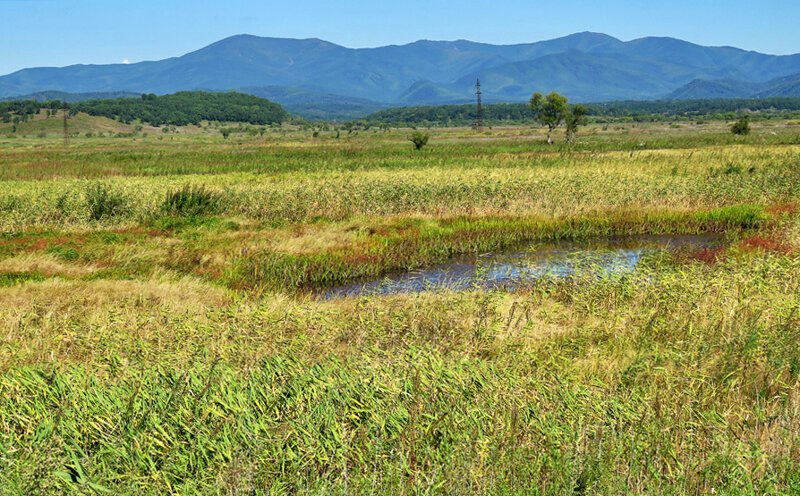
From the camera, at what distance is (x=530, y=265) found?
20.2 metres

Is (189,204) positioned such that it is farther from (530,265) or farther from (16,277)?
(530,265)

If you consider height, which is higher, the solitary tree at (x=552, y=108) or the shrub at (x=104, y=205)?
the solitary tree at (x=552, y=108)

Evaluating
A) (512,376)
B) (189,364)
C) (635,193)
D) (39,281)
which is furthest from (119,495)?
(635,193)

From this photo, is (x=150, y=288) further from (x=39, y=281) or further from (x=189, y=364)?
(x=189, y=364)

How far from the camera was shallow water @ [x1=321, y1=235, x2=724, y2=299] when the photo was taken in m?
17.3

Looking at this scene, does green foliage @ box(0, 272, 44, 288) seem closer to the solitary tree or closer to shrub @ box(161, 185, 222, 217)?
shrub @ box(161, 185, 222, 217)

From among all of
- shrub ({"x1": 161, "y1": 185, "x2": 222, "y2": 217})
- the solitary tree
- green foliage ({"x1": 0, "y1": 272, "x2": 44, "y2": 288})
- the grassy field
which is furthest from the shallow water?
the solitary tree

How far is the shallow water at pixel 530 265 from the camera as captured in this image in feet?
56.7

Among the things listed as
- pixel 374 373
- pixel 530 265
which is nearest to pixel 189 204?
pixel 530 265

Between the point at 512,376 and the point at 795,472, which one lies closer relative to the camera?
the point at 795,472

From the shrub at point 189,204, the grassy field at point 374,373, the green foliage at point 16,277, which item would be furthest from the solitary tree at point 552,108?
the green foliage at point 16,277

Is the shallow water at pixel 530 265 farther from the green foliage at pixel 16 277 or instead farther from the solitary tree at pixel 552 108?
the solitary tree at pixel 552 108

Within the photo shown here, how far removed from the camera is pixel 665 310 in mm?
12461

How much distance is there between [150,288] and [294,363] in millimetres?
8028
